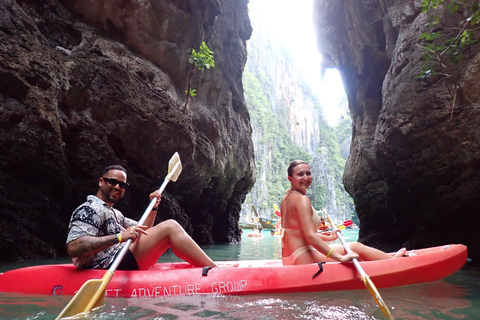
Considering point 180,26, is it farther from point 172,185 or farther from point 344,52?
point 344,52

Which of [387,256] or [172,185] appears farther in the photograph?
[172,185]

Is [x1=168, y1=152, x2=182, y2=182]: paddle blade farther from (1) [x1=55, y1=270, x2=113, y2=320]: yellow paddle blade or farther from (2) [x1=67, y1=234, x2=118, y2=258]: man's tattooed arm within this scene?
(1) [x1=55, y1=270, x2=113, y2=320]: yellow paddle blade

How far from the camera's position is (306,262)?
2.95m

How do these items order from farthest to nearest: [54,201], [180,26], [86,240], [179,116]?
[180,26] < [179,116] < [54,201] < [86,240]

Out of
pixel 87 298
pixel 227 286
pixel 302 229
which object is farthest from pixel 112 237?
pixel 302 229

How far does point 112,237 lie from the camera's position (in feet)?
7.43

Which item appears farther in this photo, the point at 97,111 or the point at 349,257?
the point at 97,111

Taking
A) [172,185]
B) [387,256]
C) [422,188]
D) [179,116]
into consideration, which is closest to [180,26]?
[179,116]

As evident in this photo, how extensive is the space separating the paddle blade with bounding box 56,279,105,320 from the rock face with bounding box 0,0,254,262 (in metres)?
3.45

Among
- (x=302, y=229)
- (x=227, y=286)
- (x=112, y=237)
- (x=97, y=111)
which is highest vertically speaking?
(x=97, y=111)

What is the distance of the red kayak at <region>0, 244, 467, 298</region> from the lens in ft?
8.21

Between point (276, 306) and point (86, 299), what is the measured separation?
1.33 meters

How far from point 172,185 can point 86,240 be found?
6.22m

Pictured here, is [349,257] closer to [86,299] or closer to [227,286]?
[227,286]
